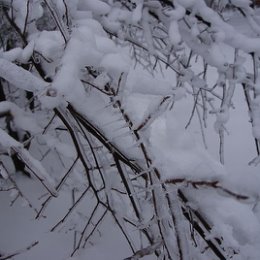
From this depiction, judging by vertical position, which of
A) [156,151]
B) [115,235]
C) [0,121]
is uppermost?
[156,151]

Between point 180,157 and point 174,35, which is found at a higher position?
point 174,35

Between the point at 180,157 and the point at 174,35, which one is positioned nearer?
the point at 180,157

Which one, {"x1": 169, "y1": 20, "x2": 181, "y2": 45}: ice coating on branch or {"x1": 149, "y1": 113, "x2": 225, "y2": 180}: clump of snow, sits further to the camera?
{"x1": 169, "y1": 20, "x2": 181, "y2": 45}: ice coating on branch

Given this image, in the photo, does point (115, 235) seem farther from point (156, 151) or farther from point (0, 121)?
point (156, 151)

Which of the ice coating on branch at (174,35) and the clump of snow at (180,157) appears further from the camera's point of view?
the ice coating on branch at (174,35)

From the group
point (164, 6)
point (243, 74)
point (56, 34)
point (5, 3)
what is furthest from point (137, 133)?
point (164, 6)

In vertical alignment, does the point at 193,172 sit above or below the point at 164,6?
below

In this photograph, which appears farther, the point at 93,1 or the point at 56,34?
the point at 93,1

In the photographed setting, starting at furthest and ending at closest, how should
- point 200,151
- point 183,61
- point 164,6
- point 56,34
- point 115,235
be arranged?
1. point 115,235
2. point 183,61
3. point 164,6
4. point 56,34
5. point 200,151

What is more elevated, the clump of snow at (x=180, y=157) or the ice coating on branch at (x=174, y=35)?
the ice coating on branch at (x=174, y=35)

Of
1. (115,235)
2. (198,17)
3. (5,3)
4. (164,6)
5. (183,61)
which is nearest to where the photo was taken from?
(5,3)

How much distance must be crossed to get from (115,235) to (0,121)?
1.37m

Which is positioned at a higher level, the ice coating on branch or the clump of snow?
the ice coating on branch

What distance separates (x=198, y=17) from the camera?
64.7 inches
